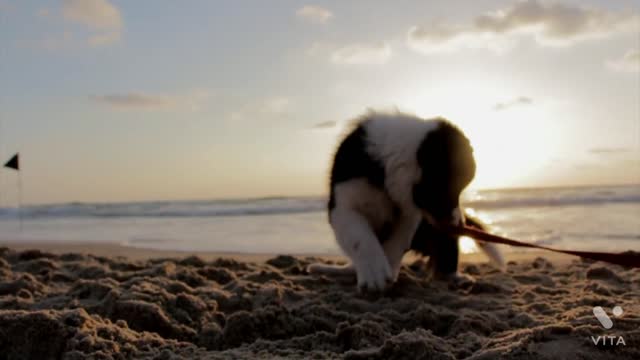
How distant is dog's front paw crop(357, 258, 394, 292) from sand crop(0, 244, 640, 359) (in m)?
0.13

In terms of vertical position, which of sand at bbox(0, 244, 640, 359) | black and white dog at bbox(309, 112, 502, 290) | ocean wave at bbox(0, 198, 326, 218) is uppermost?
black and white dog at bbox(309, 112, 502, 290)

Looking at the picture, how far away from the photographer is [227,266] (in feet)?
17.2

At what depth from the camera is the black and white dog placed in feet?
12.9

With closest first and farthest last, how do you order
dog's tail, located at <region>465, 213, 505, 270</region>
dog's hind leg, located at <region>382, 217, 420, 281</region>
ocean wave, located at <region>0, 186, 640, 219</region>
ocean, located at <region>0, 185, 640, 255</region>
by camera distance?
1. dog's hind leg, located at <region>382, 217, 420, 281</region>
2. dog's tail, located at <region>465, 213, 505, 270</region>
3. ocean, located at <region>0, 185, 640, 255</region>
4. ocean wave, located at <region>0, 186, 640, 219</region>

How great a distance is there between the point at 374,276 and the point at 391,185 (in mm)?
566

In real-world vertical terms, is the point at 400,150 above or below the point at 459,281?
above

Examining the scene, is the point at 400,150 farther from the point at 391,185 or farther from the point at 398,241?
the point at 398,241

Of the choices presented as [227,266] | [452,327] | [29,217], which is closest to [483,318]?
[452,327]

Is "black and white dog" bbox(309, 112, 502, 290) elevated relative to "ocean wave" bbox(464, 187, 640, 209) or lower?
elevated

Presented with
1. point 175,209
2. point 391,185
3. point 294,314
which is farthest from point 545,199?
point 294,314

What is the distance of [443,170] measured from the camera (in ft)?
12.8

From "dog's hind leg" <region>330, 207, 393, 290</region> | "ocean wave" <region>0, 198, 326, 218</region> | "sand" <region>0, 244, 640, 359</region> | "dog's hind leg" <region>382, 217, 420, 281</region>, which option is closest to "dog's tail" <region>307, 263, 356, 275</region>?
"sand" <region>0, 244, 640, 359</region>

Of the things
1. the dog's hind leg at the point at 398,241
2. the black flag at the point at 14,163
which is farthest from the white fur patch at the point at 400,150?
the black flag at the point at 14,163

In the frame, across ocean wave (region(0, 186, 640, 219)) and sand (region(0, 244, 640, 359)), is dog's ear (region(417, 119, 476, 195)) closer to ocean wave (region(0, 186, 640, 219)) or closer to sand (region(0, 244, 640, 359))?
sand (region(0, 244, 640, 359))
